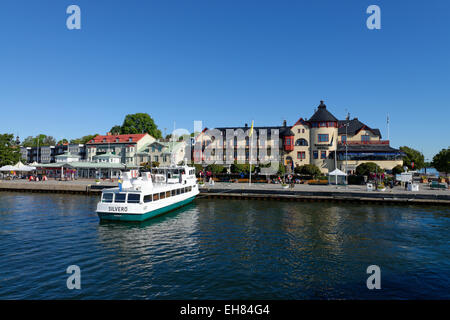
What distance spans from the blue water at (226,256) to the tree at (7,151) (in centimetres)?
6262

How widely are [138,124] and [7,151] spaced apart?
4444cm

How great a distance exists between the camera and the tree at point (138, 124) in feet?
363

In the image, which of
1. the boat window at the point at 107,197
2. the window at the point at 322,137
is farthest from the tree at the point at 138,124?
the boat window at the point at 107,197

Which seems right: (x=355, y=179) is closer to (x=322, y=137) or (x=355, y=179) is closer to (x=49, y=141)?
(x=322, y=137)

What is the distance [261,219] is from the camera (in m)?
30.7

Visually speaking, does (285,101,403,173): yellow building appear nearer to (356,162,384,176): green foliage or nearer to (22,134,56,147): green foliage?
(356,162,384,176): green foliage

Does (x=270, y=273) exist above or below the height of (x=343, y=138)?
below

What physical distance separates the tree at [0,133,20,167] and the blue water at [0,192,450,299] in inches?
2465

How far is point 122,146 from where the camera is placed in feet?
297

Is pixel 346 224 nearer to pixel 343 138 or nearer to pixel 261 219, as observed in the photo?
pixel 261 219

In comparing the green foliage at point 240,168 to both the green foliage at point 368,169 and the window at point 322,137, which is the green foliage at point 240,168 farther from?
the green foliage at point 368,169

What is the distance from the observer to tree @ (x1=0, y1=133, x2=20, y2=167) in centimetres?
8100
